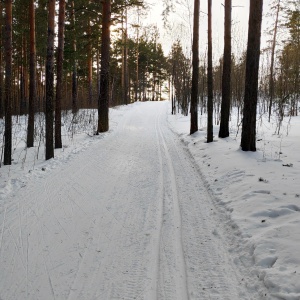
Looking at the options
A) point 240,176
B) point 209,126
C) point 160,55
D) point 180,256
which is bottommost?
point 180,256

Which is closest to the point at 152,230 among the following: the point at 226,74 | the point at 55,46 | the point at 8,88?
the point at 8,88

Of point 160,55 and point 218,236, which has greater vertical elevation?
point 160,55

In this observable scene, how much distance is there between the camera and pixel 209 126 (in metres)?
11.5

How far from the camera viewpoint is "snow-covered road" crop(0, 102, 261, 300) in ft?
10.1

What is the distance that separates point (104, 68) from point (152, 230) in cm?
1198

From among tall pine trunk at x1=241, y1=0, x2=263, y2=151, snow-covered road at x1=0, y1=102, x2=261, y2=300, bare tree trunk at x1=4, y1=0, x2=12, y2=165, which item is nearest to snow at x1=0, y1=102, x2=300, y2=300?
snow-covered road at x1=0, y1=102, x2=261, y2=300

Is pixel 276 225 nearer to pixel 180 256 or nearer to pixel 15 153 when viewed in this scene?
pixel 180 256

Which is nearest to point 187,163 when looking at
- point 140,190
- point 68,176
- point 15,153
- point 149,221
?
point 140,190

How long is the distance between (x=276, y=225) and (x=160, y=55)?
52439 mm

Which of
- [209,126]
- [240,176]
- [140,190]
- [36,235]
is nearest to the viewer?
[36,235]

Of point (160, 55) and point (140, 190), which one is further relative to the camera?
point (160, 55)

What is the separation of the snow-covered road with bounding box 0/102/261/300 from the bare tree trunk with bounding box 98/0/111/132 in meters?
8.39

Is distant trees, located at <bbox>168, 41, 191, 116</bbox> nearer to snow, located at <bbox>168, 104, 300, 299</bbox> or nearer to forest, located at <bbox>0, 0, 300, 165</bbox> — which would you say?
forest, located at <bbox>0, 0, 300, 165</bbox>

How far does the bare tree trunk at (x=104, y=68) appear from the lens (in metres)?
14.2
